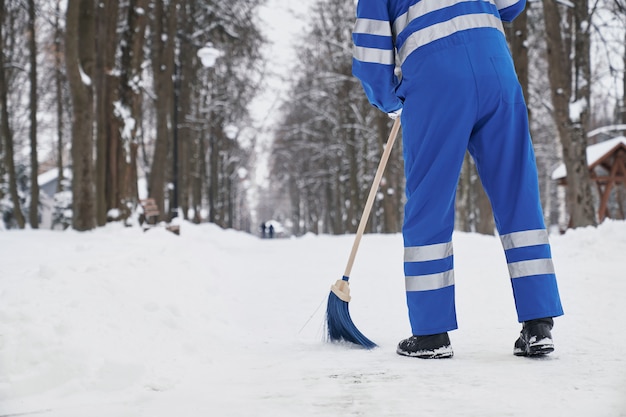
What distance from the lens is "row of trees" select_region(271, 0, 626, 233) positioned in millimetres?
11500

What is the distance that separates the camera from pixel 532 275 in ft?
8.96

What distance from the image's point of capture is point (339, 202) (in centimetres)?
3003

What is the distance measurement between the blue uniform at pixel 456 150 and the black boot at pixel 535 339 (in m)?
0.05

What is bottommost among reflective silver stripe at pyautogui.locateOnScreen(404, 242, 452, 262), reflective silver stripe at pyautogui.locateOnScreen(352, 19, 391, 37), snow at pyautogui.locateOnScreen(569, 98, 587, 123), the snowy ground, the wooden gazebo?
the snowy ground

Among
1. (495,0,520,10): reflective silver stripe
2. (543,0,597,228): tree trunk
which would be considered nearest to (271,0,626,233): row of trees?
(543,0,597,228): tree trunk

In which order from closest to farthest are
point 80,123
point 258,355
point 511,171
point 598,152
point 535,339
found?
point 535,339
point 511,171
point 258,355
point 80,123
point 598,152

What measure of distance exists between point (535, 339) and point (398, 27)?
1.65 meters

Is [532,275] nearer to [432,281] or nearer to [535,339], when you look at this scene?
[535,339]

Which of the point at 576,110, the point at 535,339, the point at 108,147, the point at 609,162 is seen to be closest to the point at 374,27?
the point at 535,339

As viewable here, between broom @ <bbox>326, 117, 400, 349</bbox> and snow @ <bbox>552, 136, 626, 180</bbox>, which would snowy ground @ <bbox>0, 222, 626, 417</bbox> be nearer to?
broom @ <bbox>326, 117, 400, 349</bbox>

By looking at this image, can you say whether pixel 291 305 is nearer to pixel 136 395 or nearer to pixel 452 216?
pixel 452 216

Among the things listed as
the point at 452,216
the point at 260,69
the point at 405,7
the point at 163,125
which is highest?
the point at 260,69

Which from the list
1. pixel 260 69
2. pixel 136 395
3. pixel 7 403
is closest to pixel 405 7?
pixel 136 395

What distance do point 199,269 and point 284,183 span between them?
38887 mm
